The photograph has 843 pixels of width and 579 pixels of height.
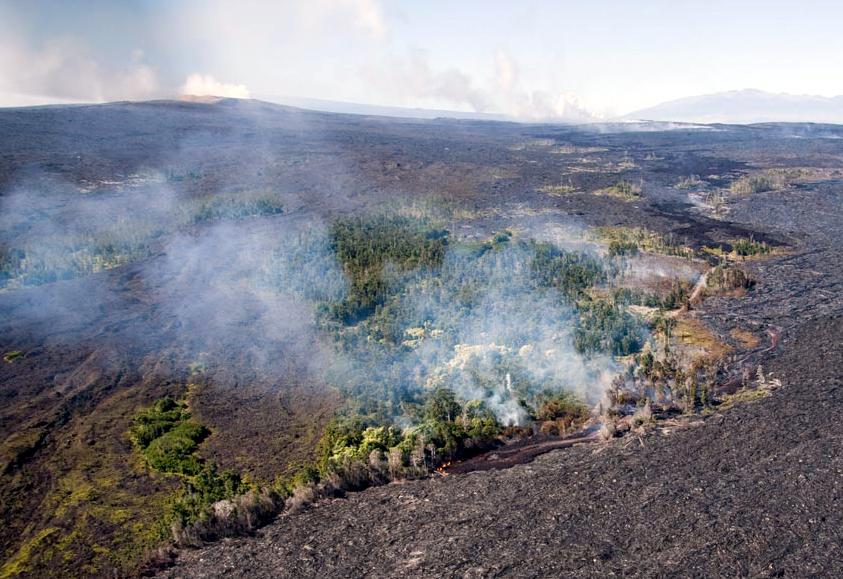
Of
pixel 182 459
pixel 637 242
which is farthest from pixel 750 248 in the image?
pixel 182 459

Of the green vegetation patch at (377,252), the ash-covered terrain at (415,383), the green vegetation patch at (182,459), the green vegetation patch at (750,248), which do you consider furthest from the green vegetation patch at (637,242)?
the green vegetation patch at (182,459)

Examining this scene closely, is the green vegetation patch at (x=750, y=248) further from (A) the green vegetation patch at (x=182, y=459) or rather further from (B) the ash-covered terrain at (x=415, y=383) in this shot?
(A) the green vegetation patch at (x=182, y=459)

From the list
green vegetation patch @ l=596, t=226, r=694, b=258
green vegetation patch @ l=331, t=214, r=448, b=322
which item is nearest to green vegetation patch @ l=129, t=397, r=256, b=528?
green vegetation patch @ l=331, t=214, r=448, b=322

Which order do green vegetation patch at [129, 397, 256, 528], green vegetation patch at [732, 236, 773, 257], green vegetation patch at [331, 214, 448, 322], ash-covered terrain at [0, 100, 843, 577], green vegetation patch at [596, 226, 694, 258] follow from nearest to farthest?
ash-covered terrain at [0, 100, 843, 577] < green vegetation patch at [129, 397, 256, 528] < green vegetation patch at [331, 214, 448, 322] < green vegetation patch at [732, 236, 773, 257] < green vegetation patch at [596, 226, 694, 258]

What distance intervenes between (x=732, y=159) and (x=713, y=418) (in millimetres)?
67843

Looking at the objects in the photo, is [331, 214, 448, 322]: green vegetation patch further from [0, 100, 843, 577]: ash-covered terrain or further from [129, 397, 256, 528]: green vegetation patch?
[129, 397, 256, 528]: green vegetation patch

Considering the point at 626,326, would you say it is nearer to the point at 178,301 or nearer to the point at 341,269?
the point at 341,269

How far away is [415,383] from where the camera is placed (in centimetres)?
2288

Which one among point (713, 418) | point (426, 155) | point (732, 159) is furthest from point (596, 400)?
point (732, 159)

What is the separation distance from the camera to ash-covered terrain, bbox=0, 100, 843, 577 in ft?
45.8

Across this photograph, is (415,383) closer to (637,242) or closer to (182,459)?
(182,459)

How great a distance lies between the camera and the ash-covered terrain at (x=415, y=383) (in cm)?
1397

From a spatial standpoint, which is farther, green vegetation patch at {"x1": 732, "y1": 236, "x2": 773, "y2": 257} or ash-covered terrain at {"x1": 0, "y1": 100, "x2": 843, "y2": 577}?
green vegetation patch at {"x1": 732, "y1": 236, "x2": 773, "y2": 257}

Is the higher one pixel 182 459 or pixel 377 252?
pixel 377 252
